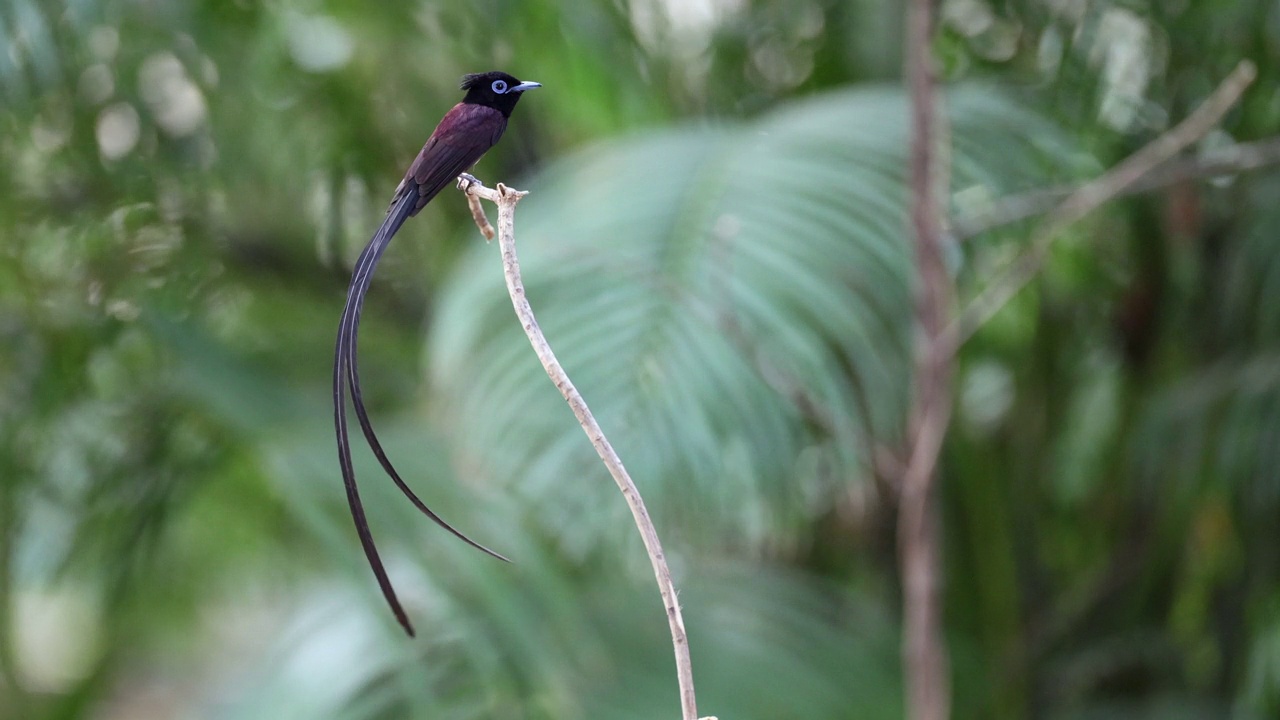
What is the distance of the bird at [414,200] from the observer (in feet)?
0.62

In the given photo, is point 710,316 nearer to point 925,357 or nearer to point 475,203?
point 925,357

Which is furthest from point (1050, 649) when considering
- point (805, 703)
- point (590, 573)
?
point (590, 573)

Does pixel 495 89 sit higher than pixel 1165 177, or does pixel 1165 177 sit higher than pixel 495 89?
pixel 1165 177

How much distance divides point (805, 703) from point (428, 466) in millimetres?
380

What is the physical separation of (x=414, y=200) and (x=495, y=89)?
0.11 ft

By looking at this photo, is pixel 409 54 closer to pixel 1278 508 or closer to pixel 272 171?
pixel 272 171

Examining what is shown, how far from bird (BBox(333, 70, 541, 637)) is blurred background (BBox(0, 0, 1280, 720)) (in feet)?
1.28

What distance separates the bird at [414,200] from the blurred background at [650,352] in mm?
391

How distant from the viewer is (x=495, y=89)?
242 mm

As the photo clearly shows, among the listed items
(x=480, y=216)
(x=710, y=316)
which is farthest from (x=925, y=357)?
(x=480, y=216)

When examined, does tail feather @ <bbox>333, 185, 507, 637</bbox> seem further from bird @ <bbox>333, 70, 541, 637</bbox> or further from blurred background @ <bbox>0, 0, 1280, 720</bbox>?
blurred background @ <bbox>0, 0, 1280, 720</bbox>

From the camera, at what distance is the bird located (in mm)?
189

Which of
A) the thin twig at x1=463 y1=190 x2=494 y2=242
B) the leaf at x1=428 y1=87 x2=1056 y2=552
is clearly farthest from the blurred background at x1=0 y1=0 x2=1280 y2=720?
the thin twig at x1=463 y1=190 x2=494 y2=242

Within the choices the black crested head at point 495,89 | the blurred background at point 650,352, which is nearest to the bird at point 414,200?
the black crested head at point 495,89
